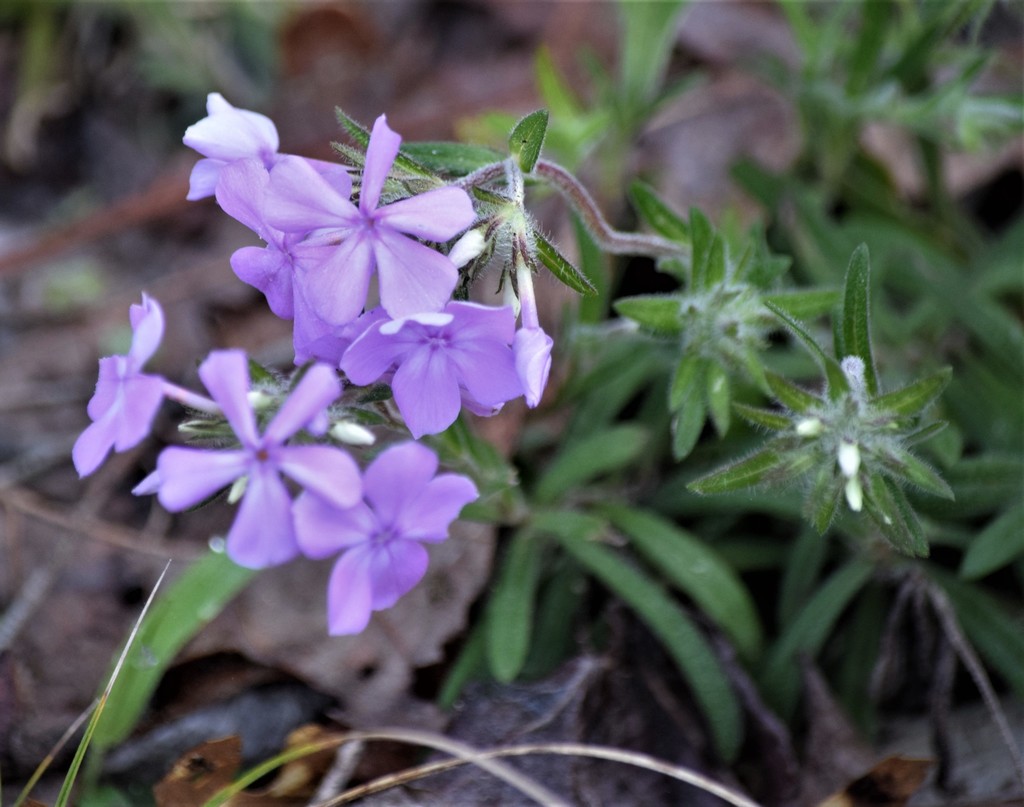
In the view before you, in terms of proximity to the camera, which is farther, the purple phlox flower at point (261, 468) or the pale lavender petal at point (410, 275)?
the pale lavender petal at point (410, 275)

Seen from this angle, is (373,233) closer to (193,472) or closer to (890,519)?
(193,472)

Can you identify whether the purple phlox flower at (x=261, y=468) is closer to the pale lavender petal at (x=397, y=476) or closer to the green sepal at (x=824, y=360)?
the pale lavender petal at (x=397, y=476)

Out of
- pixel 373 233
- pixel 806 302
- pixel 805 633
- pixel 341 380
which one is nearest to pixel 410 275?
pixel 373 233

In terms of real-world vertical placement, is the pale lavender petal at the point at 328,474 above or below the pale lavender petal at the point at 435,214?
below

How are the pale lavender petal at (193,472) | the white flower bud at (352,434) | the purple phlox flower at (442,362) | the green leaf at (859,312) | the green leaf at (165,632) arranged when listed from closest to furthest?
the pale lavender petal at (193,472) → the purple phlox flower at (442,362) → the white flower bud at (352,434) → the green leaf at (859,312) → the green leaf at (165,632)

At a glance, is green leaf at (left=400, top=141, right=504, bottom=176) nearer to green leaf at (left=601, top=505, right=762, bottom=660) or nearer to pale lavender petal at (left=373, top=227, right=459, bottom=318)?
pale lavender petal at (left=373, top=227, right=459, bottom=318)

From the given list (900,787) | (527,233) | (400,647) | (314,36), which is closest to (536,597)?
(400,647)

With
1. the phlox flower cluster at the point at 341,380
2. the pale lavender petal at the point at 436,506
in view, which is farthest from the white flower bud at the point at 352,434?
the pale lavender petal at the point at 436,506

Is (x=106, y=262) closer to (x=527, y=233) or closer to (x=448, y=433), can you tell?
(x=448, y=433)
